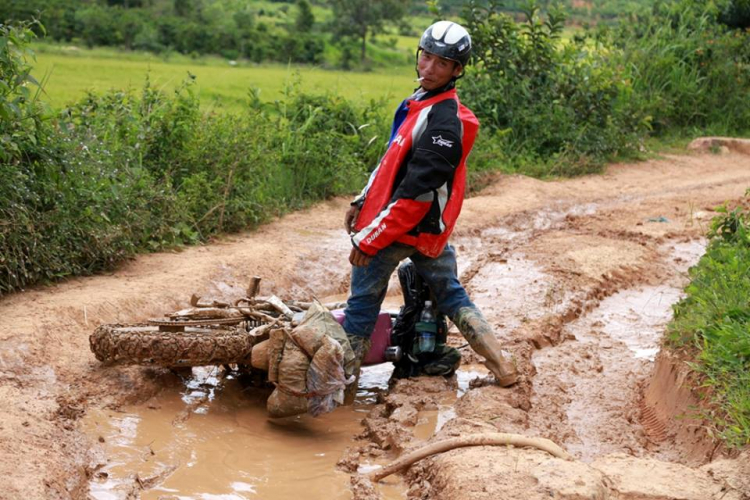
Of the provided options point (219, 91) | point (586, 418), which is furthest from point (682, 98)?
point (586, 418)

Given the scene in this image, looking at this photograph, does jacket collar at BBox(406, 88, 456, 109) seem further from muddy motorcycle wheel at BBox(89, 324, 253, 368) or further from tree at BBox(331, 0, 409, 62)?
tree at BBox(331, 0, 409, 62)

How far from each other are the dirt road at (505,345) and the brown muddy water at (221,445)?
102 millimetres

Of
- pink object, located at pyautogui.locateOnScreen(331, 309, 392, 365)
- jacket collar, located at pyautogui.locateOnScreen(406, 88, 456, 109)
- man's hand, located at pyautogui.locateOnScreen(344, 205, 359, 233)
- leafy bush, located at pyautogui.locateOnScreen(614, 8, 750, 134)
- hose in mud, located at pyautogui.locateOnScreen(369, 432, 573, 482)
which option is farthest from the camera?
leafy bush, located at pyautogui.locateOnScreen(614, 8, 750, 134)

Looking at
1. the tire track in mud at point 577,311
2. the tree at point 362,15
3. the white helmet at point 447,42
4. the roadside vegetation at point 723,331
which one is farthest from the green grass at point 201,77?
the roadside vegetation at point 723,331

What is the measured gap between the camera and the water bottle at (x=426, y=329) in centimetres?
526

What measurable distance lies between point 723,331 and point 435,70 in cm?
A: 191

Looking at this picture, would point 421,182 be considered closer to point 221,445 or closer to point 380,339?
point 380,339

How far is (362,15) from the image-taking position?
17375 mm

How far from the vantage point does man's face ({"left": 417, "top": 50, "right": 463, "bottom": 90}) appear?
4684mm

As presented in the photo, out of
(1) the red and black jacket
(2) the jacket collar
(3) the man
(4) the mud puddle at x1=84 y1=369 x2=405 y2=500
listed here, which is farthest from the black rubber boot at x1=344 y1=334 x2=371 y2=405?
(2) the jacket collar

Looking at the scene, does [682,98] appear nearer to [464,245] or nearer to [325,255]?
[464,245]

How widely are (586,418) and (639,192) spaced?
639 centimetres

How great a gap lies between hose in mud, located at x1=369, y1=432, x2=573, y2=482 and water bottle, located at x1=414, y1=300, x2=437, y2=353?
3.73 ft

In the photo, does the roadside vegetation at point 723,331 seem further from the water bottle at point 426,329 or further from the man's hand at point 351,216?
the man's hand at point 351,216
